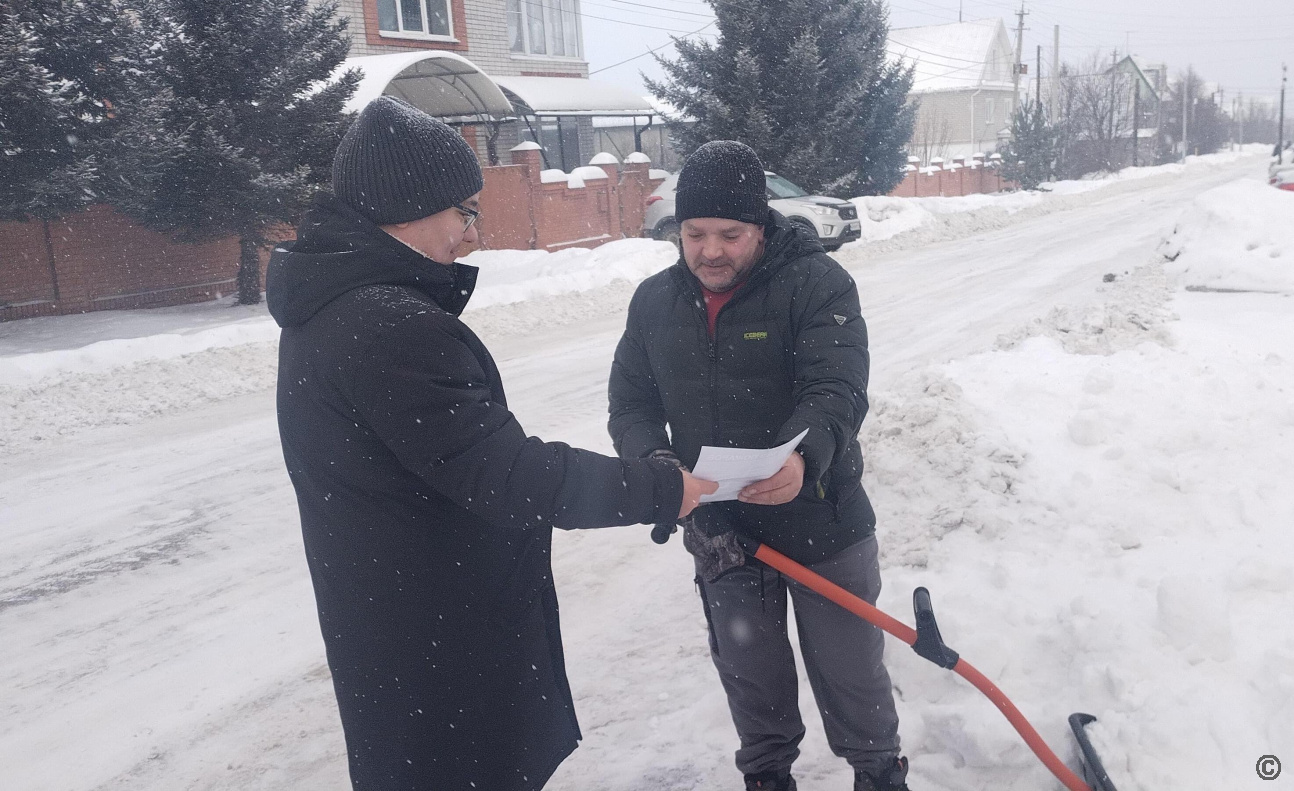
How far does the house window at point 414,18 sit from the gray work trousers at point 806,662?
2222cm

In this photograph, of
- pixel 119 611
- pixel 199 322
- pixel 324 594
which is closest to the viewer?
pixel 324 594

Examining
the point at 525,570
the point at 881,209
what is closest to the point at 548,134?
the point at 881,209

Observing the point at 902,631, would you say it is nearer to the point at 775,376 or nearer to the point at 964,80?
the point at 775,376

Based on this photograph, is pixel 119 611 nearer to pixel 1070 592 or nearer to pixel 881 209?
pixel 1070 592

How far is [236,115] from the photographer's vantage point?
42.6ft

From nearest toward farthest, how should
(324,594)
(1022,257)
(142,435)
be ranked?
(324,594), (142,435), (1022,257)

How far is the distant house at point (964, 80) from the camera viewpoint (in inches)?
2366

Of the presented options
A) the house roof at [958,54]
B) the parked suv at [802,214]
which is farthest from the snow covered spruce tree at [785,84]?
the house roof at [958,54]

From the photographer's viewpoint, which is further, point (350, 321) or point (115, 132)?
point (115, 132)

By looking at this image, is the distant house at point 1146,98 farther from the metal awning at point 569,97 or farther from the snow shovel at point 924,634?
the snow shovel at point 924,634

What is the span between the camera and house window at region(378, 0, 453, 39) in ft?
72.8

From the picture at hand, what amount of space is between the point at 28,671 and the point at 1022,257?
50.2 ft

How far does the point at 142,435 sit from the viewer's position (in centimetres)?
738

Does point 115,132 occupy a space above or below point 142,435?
above
